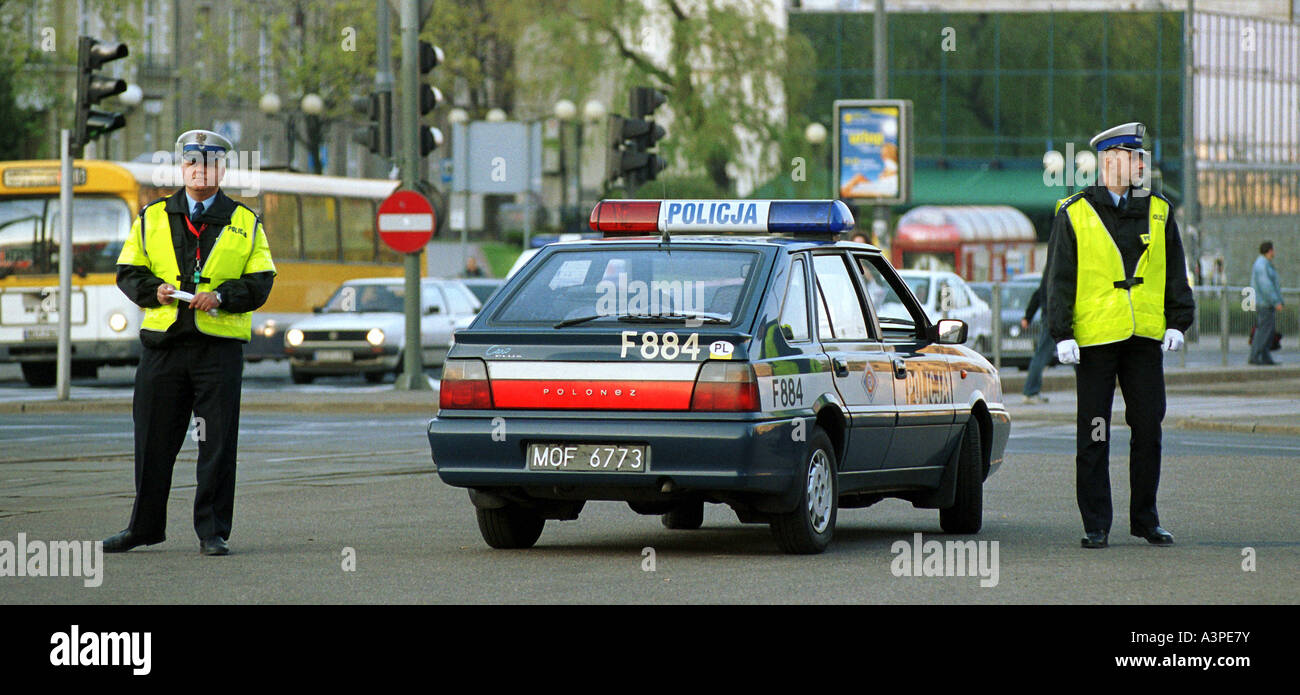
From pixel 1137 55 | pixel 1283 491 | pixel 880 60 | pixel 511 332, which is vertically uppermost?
pixel 1137 55

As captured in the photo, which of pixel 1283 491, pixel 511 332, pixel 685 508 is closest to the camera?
pixel 511 332

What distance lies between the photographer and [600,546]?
1068 cm

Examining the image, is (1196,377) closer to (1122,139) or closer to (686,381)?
(1122,139)

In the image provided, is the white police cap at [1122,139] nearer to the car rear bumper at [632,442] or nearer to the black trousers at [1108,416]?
the black trousers at [1108,416]

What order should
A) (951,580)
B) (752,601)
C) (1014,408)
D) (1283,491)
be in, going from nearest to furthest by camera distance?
(752,601) → (951,580) → (1283,491) → (1014,408)

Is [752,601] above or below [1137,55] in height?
below

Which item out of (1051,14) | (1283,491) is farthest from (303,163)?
(1283,491)

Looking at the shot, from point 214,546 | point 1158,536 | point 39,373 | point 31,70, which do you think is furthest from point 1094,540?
point 31,70

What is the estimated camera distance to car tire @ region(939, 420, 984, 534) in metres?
11.5

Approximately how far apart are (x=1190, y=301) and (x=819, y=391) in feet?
6.24

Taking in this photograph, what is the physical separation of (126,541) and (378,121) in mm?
15427

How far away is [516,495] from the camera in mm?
10070

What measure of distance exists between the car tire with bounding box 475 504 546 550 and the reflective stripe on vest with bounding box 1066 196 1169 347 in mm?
2773

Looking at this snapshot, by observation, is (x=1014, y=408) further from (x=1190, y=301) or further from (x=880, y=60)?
(x=1190, y=301)
